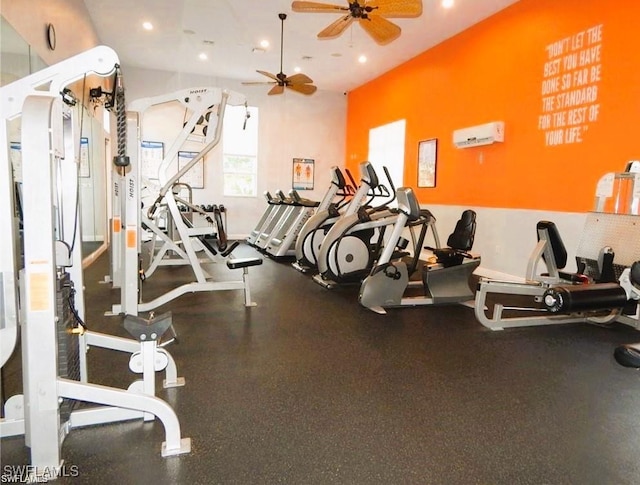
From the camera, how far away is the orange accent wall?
167 inches

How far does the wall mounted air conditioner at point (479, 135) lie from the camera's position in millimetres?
5641

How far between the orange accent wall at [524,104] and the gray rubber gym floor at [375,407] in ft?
6.54

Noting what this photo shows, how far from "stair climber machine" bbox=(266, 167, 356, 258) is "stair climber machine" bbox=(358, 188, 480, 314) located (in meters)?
2.11

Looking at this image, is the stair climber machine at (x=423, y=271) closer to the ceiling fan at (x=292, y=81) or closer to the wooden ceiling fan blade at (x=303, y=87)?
the ceiling fan at (x=292, y=81)

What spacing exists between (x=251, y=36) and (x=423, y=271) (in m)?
5.18

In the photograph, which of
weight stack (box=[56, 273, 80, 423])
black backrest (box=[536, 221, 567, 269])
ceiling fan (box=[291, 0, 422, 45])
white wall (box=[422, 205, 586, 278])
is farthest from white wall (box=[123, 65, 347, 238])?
weight stack (box=[56, 273, 80, 423])

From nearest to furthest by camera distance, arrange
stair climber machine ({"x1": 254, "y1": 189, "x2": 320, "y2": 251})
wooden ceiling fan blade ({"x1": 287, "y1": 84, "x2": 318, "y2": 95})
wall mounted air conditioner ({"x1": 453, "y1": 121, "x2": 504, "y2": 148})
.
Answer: wall mounted air conditioner ({"x1": 453, "y1": 121, "x2": 504, "y2": 148}) < wooden ceiling fan blade ({"x1": 287, "y1": 84, "x2": 318, "y2": 95}) < stair climber machine ({"x1": 254, "y1": 189, "x2": 320, "y2": 251})

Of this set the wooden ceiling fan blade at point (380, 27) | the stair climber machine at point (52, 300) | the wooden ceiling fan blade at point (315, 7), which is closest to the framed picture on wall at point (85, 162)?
the wooden ceiling fan blade at point (315, 7)

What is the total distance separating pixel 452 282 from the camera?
439 centimetres

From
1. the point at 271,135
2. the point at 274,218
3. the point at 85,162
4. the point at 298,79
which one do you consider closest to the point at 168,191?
the point at 85,162

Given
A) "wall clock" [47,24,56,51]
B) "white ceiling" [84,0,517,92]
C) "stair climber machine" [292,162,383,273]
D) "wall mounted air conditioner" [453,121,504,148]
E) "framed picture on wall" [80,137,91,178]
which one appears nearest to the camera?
"wall clock" [47,24,56,51]

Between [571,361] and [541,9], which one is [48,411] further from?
[541,9]

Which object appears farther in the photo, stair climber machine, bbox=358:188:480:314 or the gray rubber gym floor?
stair climber machine, bbox=358:188:480:314

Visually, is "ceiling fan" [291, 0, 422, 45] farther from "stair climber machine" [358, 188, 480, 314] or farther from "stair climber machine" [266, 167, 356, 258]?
"stair climber machine" [266, 167, 356, 258]
